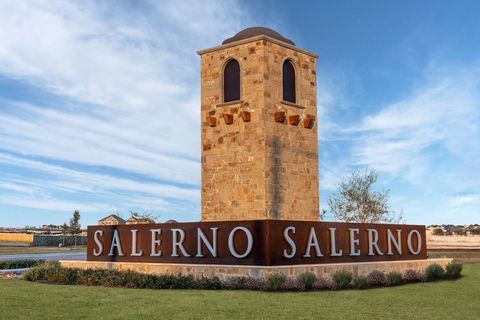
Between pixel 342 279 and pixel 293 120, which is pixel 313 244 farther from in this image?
pixel 293 120

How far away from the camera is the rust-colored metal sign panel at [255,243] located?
1812 cm

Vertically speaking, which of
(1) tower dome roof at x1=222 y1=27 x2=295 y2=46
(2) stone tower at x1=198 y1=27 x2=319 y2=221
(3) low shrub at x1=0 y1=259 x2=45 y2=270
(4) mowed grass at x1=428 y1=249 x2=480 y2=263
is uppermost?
(1) tower dome roof at x1=222 y1=27 x2=295 y2=46

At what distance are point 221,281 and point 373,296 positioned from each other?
485 centimetres

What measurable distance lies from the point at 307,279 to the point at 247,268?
6.39ft

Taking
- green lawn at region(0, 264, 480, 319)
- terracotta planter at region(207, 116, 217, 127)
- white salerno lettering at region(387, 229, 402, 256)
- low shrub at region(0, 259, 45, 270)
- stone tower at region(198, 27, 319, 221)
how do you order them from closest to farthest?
green lawn at region(0, 264, 480, 319)
stone tower at region(198, 27, 319, 221)
white salerno lettering at region(387, 229, 402, 256)
terracotta planter at region(207, 116, 217, 127)
low shrub at region(0, 259, 45, 270)

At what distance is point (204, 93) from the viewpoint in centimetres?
2447

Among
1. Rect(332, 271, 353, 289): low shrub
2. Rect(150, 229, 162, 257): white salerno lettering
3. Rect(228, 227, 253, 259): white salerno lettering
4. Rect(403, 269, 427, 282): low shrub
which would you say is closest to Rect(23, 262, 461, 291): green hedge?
Rect(332, 271, 353, 289): low shrub

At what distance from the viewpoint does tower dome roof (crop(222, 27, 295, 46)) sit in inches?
935

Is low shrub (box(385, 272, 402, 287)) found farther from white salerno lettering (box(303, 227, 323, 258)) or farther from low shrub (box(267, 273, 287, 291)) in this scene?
low shrub (box(267, 273, 287, 291))

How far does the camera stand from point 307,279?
56.5 feet

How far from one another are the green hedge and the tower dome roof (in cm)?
1087

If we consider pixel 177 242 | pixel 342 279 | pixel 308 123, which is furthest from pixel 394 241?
pixel 177 242

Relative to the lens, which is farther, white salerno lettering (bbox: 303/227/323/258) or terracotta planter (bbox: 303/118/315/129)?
terracotta planter (bbox: 303/118/315/129)

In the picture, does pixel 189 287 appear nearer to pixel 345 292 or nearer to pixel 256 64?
pixel 345 292
